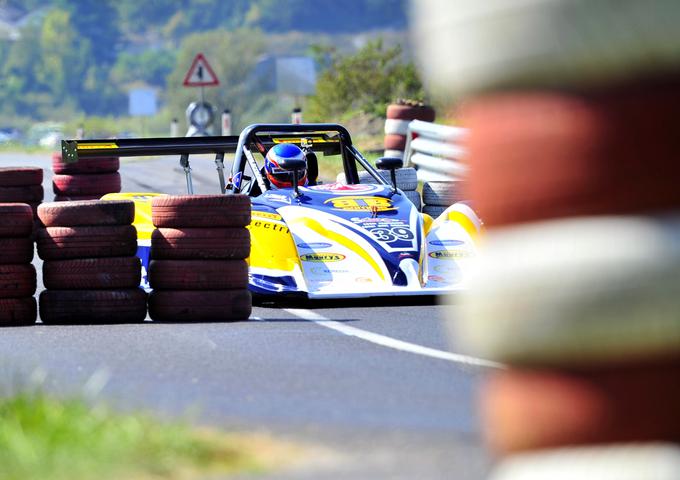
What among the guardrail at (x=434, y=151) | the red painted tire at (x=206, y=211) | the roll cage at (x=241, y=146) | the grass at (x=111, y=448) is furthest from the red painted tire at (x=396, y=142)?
the grass at (x=111, y=448)

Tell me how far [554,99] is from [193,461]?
10.8 feet

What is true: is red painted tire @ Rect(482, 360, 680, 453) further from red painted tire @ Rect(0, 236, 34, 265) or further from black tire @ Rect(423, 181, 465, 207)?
black tire @ Rect(423, 181, 465, 207)

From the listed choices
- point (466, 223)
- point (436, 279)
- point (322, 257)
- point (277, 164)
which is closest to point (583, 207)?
point (322, 257)

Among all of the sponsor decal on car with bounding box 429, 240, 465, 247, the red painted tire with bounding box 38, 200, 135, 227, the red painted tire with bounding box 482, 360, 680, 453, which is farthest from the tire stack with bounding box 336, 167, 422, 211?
the red painted tire with bounding box 482, 360, 680, 453

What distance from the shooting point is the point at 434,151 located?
22.4m

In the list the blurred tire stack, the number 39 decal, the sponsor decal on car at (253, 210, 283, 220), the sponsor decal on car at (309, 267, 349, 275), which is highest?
the blurred tire stack

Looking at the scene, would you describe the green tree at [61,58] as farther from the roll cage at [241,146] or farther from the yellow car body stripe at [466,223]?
the yellow car body stripe at [466,223]

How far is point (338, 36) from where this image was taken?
198500 mm

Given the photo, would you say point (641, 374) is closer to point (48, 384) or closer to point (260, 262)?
point (48, 384)

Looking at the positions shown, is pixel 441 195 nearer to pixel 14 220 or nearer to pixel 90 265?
pixel 90 265

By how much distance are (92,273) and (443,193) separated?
207 inches

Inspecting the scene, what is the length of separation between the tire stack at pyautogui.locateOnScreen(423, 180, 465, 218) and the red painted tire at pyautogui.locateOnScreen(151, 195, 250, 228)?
4.43 m

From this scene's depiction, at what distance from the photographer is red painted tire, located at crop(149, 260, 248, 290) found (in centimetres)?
1098

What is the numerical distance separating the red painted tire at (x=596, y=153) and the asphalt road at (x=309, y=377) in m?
2.75
